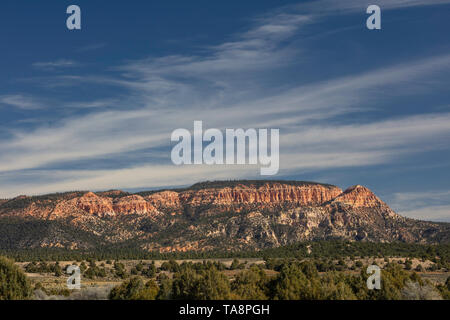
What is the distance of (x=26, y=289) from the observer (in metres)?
45.7

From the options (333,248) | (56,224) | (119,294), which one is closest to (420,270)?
(333,248)

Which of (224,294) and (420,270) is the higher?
(224,294)

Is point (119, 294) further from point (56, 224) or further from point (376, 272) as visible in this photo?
point (56, 224)

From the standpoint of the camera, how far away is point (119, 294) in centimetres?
5159

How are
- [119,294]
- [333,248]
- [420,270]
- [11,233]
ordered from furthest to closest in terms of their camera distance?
[11,233] → [333,248] → [420,270] → [119,294]
